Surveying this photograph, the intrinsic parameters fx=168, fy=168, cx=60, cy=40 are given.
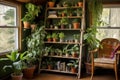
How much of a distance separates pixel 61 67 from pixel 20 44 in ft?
4.07

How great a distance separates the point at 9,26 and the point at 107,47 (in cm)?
252

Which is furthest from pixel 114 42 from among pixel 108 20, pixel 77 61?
pixel 77 61

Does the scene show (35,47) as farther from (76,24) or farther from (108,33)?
(108,33)

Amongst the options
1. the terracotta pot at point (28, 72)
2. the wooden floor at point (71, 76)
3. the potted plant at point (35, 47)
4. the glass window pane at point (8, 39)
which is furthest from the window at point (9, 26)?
the wooden floor at point (71, 76)

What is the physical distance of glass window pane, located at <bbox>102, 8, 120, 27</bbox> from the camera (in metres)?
4.55

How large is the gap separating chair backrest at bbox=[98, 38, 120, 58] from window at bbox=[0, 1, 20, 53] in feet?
7.21

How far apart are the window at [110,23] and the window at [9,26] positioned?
221 centimetres

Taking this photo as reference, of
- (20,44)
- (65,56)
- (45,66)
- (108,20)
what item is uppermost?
(108,20)

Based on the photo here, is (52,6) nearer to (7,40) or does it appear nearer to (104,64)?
(7,40)

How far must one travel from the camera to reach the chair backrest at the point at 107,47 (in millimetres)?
4301

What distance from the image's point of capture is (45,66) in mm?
4578

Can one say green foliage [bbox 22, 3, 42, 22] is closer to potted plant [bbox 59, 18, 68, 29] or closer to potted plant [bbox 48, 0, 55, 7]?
potted plant [bbox 48, 0, 55, 7]

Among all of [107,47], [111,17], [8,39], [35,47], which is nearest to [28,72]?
[35,47]

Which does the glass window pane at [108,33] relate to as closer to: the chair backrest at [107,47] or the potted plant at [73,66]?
the chair backrest at [107,47]
